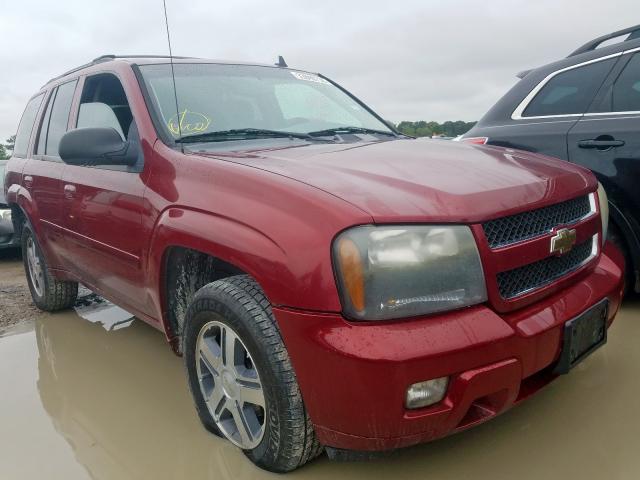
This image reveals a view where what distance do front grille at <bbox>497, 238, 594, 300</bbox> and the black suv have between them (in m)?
1.17

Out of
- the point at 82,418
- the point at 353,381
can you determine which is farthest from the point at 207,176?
the point at 82,418

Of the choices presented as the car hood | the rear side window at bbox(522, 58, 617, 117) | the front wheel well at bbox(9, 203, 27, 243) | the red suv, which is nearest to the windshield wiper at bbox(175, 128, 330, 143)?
the red suv

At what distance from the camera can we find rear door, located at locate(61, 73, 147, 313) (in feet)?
8.61

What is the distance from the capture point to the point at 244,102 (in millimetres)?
2928

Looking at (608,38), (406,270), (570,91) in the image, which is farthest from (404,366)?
(608,38)

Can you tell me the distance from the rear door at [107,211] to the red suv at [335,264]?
0.05 ft

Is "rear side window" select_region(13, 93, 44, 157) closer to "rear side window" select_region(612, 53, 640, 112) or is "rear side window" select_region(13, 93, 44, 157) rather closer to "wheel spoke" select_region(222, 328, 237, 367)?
"wheel spoke" select_region(222, 328, 237, 367)

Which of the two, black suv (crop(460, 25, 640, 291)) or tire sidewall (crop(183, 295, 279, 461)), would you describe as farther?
black suv (crop(460, 25, 640, 291))

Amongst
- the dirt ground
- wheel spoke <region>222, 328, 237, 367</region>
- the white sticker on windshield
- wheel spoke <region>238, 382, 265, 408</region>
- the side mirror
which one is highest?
the white sticker on windshield

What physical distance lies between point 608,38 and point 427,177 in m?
2.53

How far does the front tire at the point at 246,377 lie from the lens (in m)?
1.84

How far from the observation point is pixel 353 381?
64.5 inches

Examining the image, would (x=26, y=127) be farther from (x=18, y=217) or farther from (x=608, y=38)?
(x=608, y=38)

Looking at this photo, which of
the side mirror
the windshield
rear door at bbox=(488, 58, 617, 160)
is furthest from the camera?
rear door at bbox=(488, 58, 617, 160)
